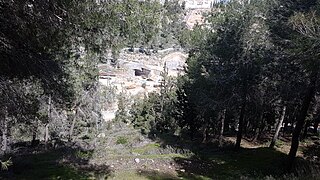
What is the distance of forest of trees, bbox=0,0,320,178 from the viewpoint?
18.6ft

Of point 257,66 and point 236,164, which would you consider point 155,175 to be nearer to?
point 236,164

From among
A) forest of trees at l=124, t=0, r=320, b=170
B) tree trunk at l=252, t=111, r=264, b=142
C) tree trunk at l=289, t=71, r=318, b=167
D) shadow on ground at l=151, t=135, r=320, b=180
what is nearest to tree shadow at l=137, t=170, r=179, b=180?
shadow on ground at l=151, t=135, r=320, b=180

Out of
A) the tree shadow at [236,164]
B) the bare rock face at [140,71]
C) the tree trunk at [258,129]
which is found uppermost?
the bare rock face at [140,71]

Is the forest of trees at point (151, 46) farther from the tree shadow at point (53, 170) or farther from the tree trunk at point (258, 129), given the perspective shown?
the tree shadow at point (53, 170)

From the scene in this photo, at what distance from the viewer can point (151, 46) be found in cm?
1866

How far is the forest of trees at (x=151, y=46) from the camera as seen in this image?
18.6 ft

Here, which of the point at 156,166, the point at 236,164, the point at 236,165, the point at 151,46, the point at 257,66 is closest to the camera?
the point at 156,166

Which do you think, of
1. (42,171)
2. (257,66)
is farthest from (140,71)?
(42,171)

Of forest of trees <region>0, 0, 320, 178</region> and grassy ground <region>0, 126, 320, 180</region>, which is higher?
forest of trees <region>0, 0, 320, 178</region>

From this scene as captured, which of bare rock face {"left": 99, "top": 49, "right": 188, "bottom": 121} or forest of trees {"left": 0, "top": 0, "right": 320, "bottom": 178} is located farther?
bare rock face {"left": 99, "top": 49, "right": 188, "bottom": 121}

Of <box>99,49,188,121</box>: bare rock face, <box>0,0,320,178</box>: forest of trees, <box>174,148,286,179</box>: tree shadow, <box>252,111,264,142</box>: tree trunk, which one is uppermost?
<box>99,49,188,121</box>: bare rock face

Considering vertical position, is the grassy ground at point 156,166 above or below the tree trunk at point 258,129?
below

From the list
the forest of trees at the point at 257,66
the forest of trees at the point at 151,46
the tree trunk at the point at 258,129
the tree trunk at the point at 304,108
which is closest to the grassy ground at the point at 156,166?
the tree trunk at the point at 304,108

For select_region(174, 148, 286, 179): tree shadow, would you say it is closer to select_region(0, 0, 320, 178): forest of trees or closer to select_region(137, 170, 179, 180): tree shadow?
select_region(137, 170, 179, 180): tree shadow
